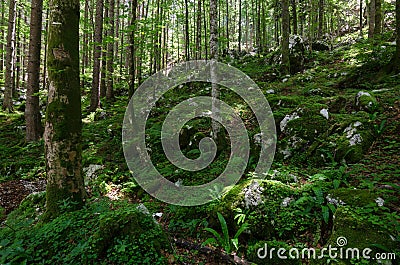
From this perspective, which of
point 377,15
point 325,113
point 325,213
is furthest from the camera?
point 377,15

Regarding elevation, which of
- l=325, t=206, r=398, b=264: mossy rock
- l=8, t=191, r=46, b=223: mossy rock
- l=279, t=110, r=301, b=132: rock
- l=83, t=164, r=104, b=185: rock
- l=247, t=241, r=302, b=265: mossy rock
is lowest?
l=247, t=241, r=302, b=265: mossy rock

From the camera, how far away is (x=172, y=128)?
9.67m

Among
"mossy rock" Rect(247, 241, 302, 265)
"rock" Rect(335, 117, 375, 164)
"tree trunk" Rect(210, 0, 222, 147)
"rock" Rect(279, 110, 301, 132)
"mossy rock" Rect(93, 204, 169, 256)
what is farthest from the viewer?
"tree trunk" Rect(210, 0, 222, 147)

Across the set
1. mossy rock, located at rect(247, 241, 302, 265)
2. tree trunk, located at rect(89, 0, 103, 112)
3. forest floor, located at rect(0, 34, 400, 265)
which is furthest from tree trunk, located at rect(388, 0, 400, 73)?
tree trunk, located at rect(89, 0, 103, 112)

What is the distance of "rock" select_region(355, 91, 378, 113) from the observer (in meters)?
6.57

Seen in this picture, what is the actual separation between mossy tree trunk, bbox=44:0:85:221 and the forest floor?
0.96 m

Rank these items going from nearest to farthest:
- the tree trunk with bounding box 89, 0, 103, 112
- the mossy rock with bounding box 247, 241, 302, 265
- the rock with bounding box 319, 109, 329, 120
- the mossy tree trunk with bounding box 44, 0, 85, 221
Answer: the mossy rock with bounding box 247, 241, 302, 265 < the mossy tree trunk with bounding box 44, 0, 85, 221 < the rock with bounding box 319, 109, 329, 120 < the tree trunk with bounding box 89, 0, 103, 112

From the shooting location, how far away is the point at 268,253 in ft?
12.2

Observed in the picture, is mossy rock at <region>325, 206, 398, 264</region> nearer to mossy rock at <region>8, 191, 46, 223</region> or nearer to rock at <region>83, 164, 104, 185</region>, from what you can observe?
mossy rock at <region>8, 191, 46, 223</region>

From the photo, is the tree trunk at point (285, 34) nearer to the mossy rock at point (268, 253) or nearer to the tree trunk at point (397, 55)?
the tree trunk at point (397, 55)

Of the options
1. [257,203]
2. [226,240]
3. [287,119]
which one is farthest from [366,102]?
[226,240]

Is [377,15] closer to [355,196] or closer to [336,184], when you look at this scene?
[336,184]

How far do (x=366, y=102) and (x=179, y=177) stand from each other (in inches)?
230

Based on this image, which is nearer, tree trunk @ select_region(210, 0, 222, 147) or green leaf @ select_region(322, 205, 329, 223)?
green leaf @ select_region(322, 205, 329, 223)
